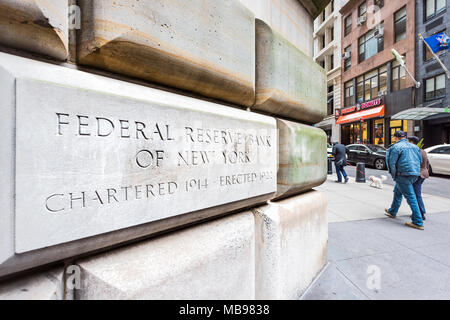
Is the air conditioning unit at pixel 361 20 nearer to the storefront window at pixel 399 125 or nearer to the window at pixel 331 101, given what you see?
the window at pixel 331 101

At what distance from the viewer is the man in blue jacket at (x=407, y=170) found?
13.3ft

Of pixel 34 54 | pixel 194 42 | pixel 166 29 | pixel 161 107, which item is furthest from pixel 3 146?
pixel 194 42

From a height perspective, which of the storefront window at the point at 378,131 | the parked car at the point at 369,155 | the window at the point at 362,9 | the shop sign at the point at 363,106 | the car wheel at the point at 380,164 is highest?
the window at the point at 362,9

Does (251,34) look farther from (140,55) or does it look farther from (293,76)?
(140,55)

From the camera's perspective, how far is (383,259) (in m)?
2.81

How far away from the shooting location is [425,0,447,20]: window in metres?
15.3

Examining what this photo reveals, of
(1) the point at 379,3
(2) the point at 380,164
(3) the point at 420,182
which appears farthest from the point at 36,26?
(1) the point at 379,3

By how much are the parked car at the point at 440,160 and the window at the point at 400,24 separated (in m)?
A: 12.4

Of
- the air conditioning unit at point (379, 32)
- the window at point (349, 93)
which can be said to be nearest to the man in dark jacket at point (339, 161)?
the air conditioning unit at point (379, 32)

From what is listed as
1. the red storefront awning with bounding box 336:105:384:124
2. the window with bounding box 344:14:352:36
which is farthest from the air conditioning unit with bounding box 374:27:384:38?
the red storefront awning with bounding box 336:105:384:124

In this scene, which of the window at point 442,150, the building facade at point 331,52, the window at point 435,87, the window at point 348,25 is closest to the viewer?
the window at point 442,150

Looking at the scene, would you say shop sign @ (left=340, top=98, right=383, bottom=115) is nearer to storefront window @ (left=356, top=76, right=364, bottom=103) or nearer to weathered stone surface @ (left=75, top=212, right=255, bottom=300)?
storefront window @ (left=356, top=76, right=364, bottom=103)

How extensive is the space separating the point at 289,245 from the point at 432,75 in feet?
68.7

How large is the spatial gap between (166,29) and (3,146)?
0.92 m
